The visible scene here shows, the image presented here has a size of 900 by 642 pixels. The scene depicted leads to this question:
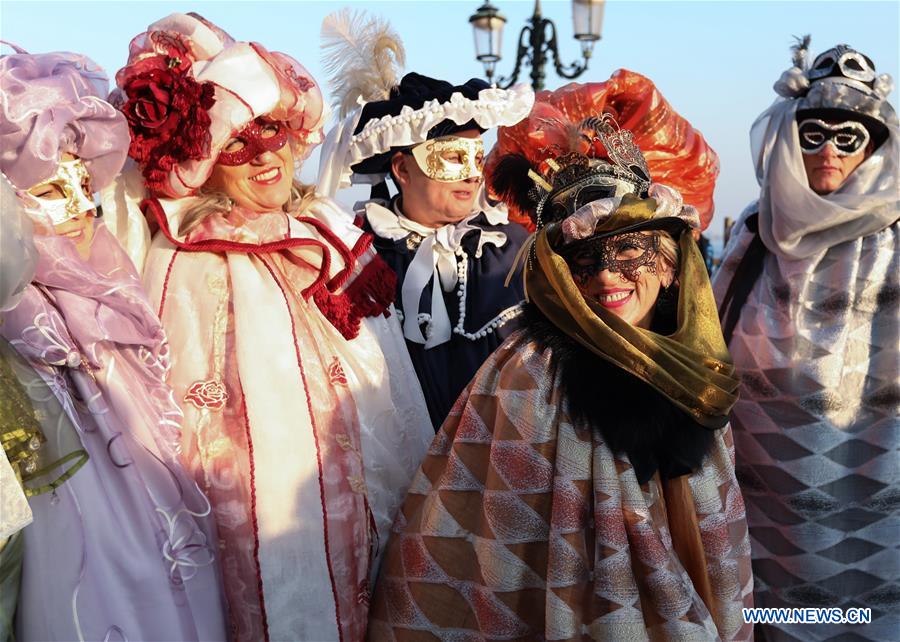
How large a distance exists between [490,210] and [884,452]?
2.00 meters

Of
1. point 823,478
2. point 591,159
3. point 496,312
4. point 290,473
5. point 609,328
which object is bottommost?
point 823,478

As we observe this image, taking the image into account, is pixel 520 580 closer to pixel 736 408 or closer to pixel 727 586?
pixel 727 586

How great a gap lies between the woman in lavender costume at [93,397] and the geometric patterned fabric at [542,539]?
2.40 feet

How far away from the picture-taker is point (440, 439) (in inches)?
116

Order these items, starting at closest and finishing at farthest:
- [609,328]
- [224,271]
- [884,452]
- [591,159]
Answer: [609,328] → [591,159] → [224,271] → [884,452]

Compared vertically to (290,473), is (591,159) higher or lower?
higher

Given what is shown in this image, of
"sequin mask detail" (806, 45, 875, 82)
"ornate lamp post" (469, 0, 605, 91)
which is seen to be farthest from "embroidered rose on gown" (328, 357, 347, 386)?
"ornate lamp post" (469, 0, 605, 91)

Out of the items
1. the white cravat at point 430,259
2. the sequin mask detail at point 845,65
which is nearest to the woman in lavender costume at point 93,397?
the white cravat at point 430,259

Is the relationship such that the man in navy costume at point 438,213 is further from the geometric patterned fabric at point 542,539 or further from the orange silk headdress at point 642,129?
the geometric patterned fabric at point 542,539

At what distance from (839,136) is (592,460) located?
7.00 ft

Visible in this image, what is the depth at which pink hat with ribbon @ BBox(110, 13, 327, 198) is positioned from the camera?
3.02 metres

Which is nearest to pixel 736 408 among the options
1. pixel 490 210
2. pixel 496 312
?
pixel 496 312

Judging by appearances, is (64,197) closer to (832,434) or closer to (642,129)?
(642,129)

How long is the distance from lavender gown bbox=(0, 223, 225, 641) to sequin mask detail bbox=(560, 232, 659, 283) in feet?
4.73
